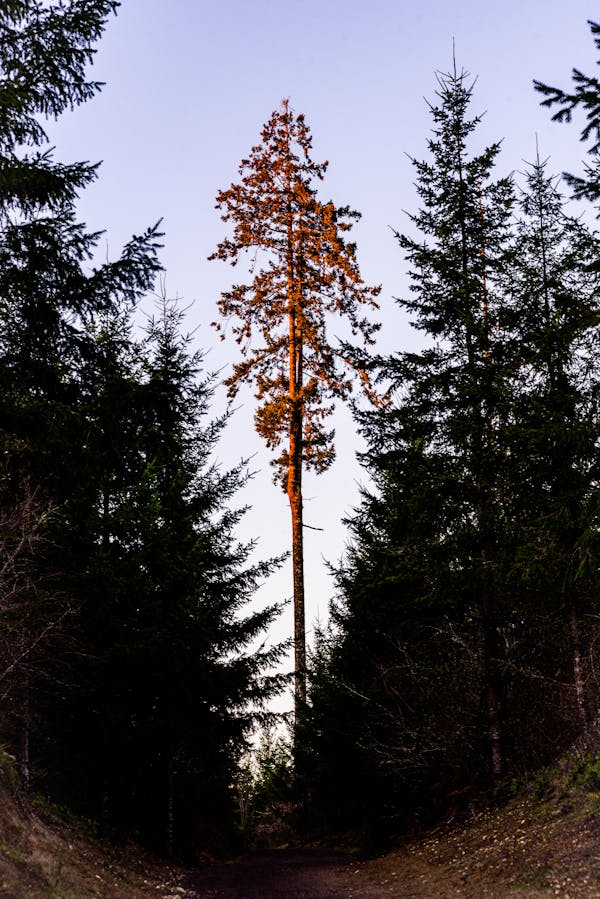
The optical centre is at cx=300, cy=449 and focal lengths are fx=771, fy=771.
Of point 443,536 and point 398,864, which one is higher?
point 443,536

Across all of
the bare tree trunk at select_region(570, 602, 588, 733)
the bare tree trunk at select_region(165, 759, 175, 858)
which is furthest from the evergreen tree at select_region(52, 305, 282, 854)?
the bare tree trunk at select_region(570, 602, 588, 733)

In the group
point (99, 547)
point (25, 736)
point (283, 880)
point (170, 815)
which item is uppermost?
point (99, 547)

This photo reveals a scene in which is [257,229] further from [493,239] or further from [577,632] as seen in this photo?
[577,632]

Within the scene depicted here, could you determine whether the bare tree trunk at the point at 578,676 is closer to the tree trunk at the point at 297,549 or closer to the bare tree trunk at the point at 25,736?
the tree trunk at the point at 297,549

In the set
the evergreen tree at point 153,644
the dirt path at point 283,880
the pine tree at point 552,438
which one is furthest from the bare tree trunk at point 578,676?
the evergreen tree at point 153,644

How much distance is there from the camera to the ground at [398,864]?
998 cm

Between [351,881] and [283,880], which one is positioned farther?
[283,880]

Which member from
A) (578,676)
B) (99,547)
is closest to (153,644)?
(99,547)

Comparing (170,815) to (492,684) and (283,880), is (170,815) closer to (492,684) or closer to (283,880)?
(283,880)

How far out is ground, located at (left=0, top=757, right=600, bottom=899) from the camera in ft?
32.7

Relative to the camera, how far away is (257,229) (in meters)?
26.3

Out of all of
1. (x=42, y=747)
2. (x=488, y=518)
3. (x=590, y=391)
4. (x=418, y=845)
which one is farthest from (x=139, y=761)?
(x=590, y=391)

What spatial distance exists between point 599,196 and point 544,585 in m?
7.38

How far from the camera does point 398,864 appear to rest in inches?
580
